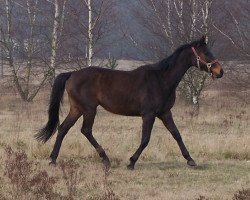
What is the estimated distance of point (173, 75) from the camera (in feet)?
27.3

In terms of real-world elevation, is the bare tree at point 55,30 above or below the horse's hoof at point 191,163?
below

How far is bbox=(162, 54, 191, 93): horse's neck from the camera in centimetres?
823

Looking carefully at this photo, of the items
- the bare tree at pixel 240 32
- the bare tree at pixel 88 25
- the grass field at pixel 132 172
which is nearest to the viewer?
the grass field at pixel 132 172

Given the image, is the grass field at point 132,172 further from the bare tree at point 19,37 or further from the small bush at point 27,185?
the bare tree at point 19,37

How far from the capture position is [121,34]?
23547 millimetres

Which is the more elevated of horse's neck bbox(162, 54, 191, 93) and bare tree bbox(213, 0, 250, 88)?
horse's neck bbox(162, 54, 191, 93)

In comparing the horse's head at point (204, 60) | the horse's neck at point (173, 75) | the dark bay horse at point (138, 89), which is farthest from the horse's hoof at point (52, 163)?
the horse's head at point (204, 60)

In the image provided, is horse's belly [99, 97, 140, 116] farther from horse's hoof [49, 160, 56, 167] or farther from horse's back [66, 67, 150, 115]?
horse's hoof [49, 160, 56, 167]

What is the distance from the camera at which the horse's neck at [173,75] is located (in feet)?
27.0

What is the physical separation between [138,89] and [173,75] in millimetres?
642

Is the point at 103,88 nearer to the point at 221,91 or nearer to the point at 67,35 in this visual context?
the point at 67,35

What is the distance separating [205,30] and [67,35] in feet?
20.0

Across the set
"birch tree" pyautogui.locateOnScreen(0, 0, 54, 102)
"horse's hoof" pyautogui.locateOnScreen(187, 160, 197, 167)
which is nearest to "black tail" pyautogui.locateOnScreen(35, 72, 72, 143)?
"horse's hoof" pyautogui.locateOnScreen(187, 160, 197, 167)

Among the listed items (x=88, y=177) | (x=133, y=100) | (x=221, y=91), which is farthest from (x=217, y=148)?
(x=221, y=91)
